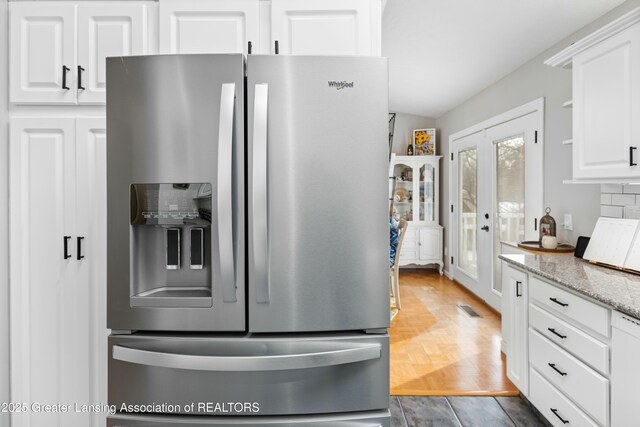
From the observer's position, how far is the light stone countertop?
148 centimetres

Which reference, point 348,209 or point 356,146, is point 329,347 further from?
point 356,146

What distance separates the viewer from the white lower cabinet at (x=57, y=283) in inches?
59.8

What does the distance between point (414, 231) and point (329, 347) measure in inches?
200

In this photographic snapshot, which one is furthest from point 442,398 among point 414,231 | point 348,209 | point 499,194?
point 414,231

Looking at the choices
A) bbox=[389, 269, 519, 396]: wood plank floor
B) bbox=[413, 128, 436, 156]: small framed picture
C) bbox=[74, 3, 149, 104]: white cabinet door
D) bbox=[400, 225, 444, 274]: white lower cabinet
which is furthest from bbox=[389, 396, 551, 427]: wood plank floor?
bbox=[413, 128, 436, 156]: small framed picture

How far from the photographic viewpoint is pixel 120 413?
124 cm

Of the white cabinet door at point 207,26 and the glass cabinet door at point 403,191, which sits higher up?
the white cabinet door at point 207,26

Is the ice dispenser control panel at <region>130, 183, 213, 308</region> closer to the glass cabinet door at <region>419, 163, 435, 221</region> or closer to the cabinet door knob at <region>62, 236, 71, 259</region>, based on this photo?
the cabinet door knob at <region>62, 236, 71, 259</region>

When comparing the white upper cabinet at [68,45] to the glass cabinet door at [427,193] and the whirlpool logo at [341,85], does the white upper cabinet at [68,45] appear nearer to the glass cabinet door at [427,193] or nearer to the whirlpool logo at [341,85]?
the whirlpool logo at [341,85]

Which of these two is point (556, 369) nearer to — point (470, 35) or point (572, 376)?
point (572, 376)

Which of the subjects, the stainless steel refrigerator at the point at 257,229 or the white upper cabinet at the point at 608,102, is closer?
the stainless steel refrigerator at the point at 257,229

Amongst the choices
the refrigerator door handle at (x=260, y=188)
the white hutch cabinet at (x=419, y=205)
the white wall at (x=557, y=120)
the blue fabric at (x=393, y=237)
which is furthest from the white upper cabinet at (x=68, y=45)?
the white hutch cabinet at (x=419, y=205)

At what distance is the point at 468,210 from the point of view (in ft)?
16.5

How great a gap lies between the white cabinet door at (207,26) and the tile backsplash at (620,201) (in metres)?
2.25
